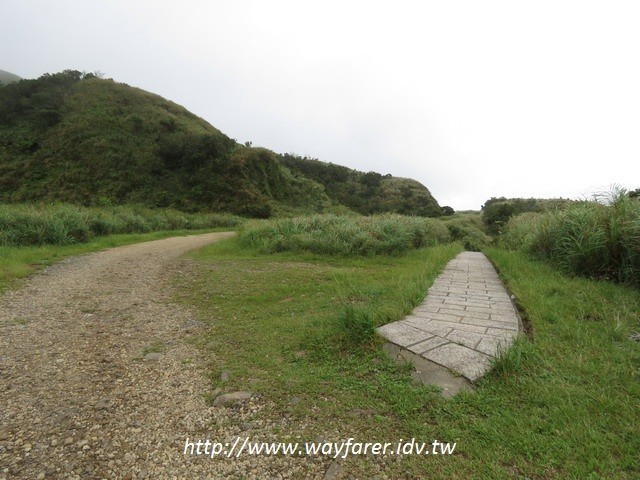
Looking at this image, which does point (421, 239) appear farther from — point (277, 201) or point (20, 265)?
point (277, 201)

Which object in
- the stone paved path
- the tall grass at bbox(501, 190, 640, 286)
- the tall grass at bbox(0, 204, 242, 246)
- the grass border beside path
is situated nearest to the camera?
the stone paved path

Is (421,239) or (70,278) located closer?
(70,278)

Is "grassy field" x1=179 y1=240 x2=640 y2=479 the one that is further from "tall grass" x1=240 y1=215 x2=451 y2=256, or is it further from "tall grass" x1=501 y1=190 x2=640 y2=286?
"tall grass" x1=240 y1=215 x2=451 y2=256

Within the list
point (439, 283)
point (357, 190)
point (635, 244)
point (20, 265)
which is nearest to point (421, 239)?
point (439, 283)

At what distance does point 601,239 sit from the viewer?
187 inches

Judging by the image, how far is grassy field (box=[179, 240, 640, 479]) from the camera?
5.12 ft

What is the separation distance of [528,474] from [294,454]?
3.69ft

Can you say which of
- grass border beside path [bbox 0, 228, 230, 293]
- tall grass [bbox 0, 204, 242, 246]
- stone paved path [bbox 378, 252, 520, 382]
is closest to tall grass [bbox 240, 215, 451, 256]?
stone paved path [bbox 378, 252, 520, 382]

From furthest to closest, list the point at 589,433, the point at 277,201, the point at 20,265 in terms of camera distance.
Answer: the point at 277,201 → the point at 20,265 → the point at 589,433

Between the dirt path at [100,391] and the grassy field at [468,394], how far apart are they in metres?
0.35

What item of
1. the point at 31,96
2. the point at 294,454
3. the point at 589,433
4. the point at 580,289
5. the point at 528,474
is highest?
the point at 31,96

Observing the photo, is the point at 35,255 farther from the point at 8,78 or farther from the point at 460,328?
the point at 8,78

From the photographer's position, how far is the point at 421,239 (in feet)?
38.1

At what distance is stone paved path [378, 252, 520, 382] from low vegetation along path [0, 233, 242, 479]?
1.75 m
